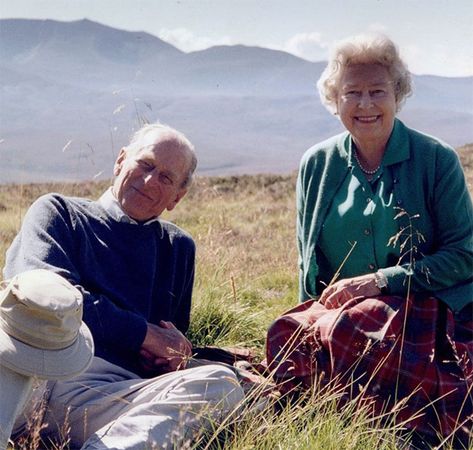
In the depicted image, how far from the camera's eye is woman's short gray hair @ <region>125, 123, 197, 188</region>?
148 inches

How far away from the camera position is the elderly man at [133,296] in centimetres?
296

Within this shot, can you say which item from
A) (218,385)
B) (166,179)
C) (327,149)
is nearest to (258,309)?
(327,149)

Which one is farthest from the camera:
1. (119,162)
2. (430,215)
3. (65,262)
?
(119,162)

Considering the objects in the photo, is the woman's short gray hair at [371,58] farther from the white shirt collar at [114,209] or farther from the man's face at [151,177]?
the white shirt collar at [114,209]

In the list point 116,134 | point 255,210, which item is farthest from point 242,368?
point 255,210

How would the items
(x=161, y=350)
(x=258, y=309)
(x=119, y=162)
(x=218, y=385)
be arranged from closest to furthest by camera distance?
1. (x=218, y=385)
2. (x=161, y=350)
3. (x=119, y=162)
4. (x=258, y=309)

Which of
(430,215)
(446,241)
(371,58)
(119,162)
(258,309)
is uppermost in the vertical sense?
(371,58)

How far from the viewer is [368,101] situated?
12.2 feet

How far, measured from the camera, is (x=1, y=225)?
784 cm

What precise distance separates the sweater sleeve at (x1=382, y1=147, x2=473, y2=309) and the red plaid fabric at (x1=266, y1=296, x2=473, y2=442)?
10 centimetres

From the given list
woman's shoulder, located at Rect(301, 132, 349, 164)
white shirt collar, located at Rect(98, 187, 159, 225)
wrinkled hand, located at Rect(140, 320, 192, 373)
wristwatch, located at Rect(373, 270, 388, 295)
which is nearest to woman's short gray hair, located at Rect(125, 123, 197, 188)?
white shirt collar, located at Rect(98, 187, 159, 225)

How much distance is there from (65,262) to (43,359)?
78 centimetres

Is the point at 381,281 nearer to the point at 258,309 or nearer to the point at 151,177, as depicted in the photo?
the point at 151,177

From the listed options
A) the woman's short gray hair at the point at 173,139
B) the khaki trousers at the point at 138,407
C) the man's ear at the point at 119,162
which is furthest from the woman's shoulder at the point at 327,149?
the khaki trousers at the point at 138,407
